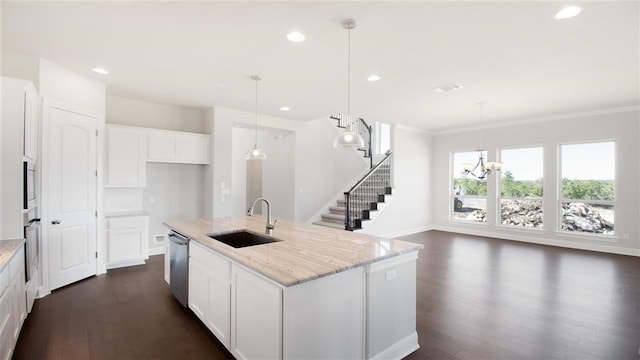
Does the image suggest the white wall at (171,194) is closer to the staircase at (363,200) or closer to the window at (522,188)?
the staircase at (363,200)

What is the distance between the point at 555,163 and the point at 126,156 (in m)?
8.62

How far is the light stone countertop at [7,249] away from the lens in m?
2.24

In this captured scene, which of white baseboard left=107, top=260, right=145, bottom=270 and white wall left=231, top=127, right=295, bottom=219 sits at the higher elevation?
white wall left=231, top=127, right=295, bottom=219

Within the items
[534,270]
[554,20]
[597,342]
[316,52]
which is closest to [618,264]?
[534,270]

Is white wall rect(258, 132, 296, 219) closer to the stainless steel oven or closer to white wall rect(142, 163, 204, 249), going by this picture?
white wall rect(142, 163, 204, 249)

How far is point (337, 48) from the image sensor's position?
131 inches

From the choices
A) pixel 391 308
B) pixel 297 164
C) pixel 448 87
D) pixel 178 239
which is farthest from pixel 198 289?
pixel 297 164

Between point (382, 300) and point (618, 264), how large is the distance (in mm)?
5561

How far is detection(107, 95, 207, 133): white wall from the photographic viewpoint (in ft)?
17.4

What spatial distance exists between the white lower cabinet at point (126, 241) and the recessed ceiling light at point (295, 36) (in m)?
3.82

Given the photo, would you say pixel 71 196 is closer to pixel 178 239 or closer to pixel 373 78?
pixel 178 239

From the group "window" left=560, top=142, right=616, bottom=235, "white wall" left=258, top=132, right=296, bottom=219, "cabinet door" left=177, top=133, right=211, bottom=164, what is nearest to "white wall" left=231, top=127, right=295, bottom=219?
"white wall" left=258, top=132, right=296, bottom=219

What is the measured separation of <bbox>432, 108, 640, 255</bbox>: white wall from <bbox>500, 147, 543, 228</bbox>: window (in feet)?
0.61

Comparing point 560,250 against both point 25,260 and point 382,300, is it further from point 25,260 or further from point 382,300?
point 25,260
